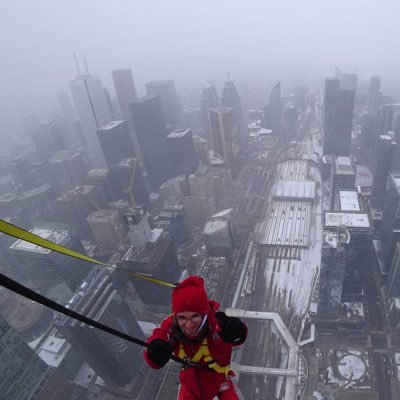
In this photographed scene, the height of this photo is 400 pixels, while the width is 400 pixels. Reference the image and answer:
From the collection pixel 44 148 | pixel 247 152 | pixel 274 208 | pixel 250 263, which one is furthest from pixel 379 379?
pixel 44 148

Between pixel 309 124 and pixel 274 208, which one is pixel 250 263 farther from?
pixel 309 124

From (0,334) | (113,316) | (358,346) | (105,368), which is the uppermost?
(0,334)

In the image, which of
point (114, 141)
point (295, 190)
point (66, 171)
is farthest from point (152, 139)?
point (295, 190)

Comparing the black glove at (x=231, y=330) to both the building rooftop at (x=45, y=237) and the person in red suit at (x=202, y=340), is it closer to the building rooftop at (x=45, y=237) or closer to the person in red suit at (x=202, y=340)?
the person in red suit at (x=202, y=340)

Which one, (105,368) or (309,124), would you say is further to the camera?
(309,124)

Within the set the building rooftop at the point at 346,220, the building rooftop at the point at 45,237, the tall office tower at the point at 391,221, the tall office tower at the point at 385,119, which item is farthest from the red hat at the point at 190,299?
the tall office tower at the point at 385,119
